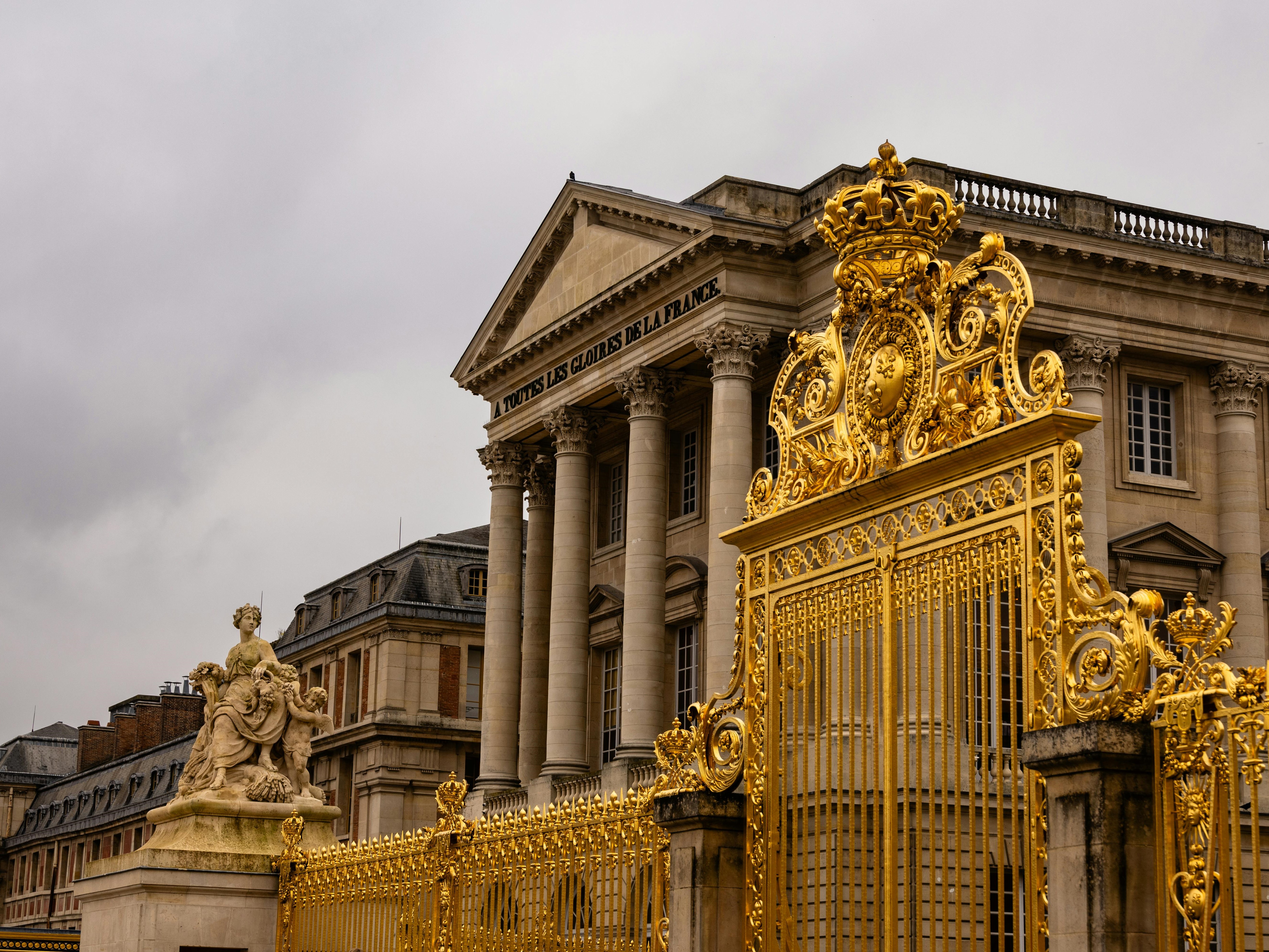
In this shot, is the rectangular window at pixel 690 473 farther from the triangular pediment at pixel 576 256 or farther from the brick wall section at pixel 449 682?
the brick wall section at pixel 449 682

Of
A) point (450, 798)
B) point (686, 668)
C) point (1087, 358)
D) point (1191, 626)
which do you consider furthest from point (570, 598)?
point (1191, 626)

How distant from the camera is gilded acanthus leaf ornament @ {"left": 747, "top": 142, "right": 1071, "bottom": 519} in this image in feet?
29.3

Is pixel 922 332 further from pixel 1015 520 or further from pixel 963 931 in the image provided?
pixel 963 931

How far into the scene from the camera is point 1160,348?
37.3 meters

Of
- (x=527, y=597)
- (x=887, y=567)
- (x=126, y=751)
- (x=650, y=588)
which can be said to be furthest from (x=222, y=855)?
(x=126, y=751)

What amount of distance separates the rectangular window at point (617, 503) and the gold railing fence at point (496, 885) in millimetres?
30390

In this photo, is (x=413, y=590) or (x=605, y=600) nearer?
(x=605, y=600)

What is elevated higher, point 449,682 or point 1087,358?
point 1087,358

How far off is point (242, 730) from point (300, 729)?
50 cm

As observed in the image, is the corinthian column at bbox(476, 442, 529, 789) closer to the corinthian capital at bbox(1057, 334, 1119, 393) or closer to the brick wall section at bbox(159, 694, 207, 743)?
the corinthian capital at bbox(1057, 334, 1119, 393)

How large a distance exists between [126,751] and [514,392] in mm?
44446

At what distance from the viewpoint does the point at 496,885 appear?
1179 cm

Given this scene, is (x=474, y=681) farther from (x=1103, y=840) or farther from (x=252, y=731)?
(x=1103, y=840)

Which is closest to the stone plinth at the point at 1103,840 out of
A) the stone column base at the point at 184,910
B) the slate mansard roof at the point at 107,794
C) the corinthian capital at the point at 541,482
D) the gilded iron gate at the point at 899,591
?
the gilded iron gate at the point at 899,591
